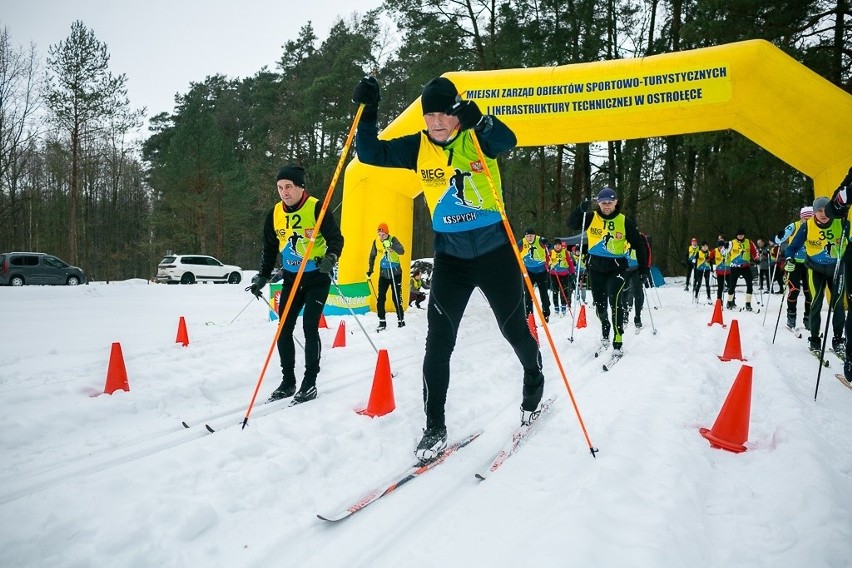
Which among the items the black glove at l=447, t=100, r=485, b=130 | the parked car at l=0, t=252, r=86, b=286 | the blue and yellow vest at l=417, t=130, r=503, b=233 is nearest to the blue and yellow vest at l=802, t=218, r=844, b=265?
the blue and yellow vest at l=417, t=130, r=503, b=233

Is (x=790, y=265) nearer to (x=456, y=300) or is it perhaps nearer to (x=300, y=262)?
(x=456, y=300)

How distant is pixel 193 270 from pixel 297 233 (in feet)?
79.7

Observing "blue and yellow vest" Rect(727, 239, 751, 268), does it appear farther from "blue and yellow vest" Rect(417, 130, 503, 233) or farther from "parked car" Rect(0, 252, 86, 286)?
"parked car" Rect(0, 252, 86, 286)

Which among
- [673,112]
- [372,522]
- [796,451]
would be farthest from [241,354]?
[673,112]

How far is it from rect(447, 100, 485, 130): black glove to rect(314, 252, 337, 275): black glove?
71.7 inches

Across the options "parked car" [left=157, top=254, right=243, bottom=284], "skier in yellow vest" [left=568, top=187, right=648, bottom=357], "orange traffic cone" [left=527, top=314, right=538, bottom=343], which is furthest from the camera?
"parked car" [left=157, top=254, right=243, bottom=284]

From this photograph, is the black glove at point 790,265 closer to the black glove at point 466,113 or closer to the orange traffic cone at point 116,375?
the black glove at point 466,113

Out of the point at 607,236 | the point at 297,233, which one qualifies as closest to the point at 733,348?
the point at 607,236

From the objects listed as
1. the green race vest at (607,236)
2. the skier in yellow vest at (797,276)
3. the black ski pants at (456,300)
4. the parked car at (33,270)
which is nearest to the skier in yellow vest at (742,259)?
the skier in yellow vest at (797,276)

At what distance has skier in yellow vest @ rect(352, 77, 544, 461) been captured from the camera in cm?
290

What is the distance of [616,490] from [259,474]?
184cm

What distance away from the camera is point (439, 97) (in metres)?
2.74

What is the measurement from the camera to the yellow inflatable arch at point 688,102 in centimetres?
782

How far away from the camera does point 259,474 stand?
2.62 m
